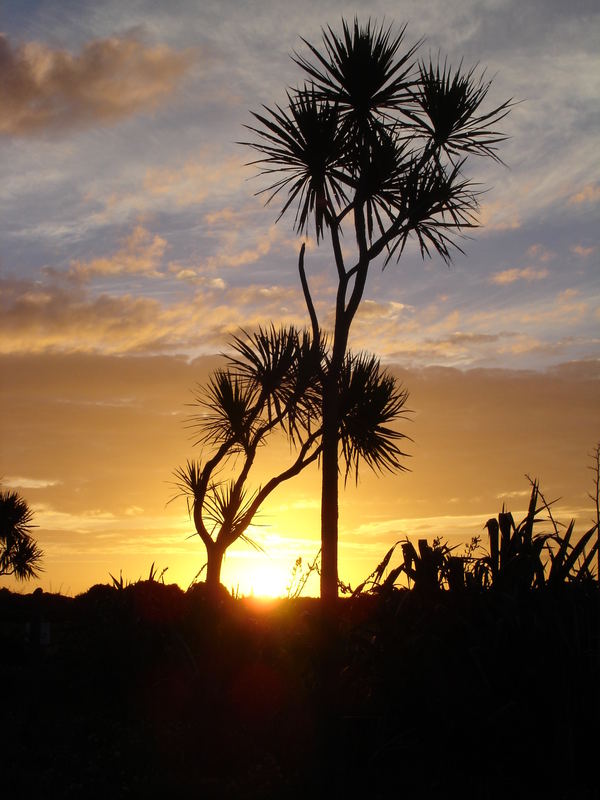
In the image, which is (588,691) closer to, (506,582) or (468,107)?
(506,582)

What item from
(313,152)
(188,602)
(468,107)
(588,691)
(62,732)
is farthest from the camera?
(468,107)

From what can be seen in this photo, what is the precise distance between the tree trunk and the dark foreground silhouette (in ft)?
6.44

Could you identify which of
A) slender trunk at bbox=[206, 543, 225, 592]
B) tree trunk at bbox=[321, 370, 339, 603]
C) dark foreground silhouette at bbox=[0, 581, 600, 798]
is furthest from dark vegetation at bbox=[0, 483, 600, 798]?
slender trunk at bbox=[206, 543, 225, 592]

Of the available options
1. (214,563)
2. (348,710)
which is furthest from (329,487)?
(214,563)

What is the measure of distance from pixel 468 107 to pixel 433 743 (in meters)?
10.2

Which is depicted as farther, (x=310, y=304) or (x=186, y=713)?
(x=310, y=304)

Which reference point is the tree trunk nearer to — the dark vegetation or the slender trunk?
the dark vegetation

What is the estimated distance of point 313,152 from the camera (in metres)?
12.1

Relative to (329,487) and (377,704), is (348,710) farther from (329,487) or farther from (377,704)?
(329,487)

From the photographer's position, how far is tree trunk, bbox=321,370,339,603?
10.1 meters

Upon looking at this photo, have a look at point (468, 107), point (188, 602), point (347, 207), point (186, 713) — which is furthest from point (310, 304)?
point (186, 713)

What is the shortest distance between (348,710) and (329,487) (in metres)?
4.59

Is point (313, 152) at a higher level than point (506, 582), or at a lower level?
higher

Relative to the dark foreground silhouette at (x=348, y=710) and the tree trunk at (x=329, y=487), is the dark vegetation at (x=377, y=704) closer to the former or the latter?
the dark foreground silhouette at (x=348, y=710)
